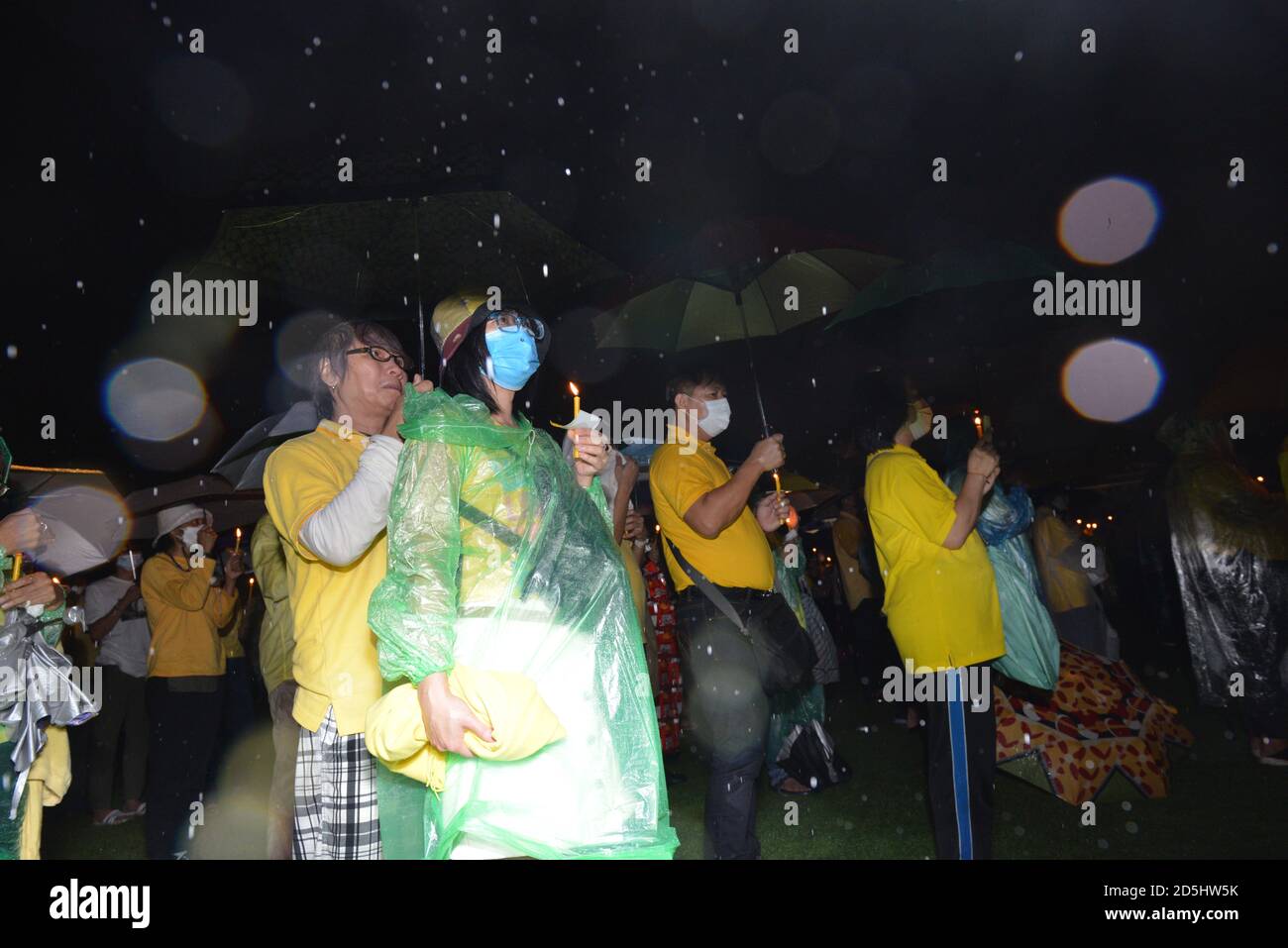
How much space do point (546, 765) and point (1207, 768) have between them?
5.43 metres

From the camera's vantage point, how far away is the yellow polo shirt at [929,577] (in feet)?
11.7

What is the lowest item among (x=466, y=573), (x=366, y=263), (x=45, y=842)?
(x=45, y=842)

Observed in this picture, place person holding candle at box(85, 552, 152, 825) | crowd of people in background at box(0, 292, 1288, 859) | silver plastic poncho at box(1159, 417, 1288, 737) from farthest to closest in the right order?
person holding candle at box(85, 552, 152, 825) < silver plastic poncho at box(1159, 417, 1288, 737) < crowd of people in background at box(0, 292, 1288, 859)

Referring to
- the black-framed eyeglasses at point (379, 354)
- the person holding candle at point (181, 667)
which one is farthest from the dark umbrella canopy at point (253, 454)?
the black-framed eyeglasses at point (379, 354)

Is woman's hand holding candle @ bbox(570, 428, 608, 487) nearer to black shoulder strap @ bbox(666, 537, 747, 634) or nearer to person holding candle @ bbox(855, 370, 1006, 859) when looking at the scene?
black shoulder strap @ bbox(666, 537, 747, 634)

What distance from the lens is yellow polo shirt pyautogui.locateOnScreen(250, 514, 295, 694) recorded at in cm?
466

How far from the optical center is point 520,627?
78.7 inches

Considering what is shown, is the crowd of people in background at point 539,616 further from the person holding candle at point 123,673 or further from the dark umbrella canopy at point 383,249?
the dark umbrella canopy at point 383,249

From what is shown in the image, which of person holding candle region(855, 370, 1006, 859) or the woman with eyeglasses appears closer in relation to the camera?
the woman with eyeglasses

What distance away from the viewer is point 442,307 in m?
2.62

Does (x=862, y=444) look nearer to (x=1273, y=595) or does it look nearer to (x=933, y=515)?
(x=933, y=515)

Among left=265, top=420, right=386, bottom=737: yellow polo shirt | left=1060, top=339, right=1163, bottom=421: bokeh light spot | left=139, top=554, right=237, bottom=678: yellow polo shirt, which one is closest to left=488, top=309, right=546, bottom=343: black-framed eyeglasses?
left=265, top=420, right=386, bottom=737: yellow polo shirt
